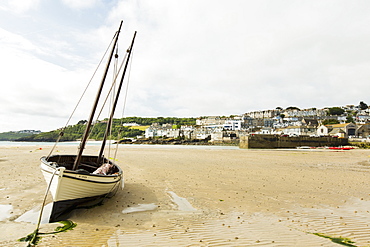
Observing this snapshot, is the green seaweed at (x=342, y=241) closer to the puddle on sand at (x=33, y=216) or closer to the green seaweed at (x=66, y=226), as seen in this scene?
the green seaweed at (x=66, y=226)

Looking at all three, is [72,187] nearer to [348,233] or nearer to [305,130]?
[348,233]

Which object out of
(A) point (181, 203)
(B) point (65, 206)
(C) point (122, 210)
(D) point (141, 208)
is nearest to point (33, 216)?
(B) point (65, 206)

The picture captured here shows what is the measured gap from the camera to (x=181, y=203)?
820 centimetres

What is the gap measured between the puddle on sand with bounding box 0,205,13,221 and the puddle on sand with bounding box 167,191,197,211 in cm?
509

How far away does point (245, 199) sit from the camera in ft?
28.6

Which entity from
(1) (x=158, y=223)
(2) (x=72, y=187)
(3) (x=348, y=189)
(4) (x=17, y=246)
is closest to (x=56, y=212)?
(2) (x=72, y=187)

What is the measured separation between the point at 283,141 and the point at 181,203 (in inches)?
2401

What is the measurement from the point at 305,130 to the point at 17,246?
105058mm

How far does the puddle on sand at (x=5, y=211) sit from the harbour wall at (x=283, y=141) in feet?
183

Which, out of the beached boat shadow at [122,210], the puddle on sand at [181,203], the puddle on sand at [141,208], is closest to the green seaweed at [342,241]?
the puddle on sand at [181,203]

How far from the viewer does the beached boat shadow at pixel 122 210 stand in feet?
21.0

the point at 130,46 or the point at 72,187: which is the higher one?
the point at 130,46

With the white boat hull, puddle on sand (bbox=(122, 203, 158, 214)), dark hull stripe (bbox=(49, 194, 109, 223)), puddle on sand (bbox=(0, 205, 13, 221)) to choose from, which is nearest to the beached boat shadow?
puddle on sand (bbox=(122, 203, 158, 214))

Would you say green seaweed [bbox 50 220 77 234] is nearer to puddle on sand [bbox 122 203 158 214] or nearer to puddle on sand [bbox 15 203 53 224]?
puddle on sand [bbox 15 203 53 224]
